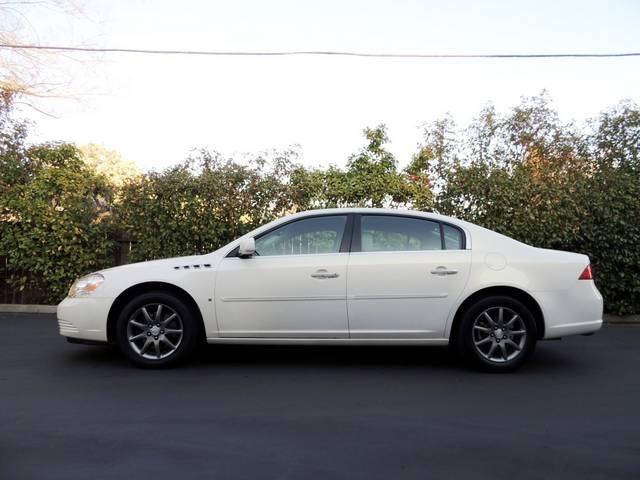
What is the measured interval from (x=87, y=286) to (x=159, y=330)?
0.83 meters

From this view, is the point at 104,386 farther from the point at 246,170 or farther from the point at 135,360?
the point at 246,170

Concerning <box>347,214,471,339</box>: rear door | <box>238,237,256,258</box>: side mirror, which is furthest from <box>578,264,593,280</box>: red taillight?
<box>238,237,256,258</box>: side mirror

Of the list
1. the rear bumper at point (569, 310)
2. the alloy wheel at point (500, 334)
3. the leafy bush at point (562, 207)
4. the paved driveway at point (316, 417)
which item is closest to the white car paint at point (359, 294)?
the rear bumper at point (569, 310)

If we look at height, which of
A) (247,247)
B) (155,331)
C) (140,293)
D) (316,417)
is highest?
(247,247)

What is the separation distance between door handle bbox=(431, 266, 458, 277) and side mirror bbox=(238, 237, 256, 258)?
1685mm

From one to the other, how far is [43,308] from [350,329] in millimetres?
6423

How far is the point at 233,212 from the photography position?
8.91m

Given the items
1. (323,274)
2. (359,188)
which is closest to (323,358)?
(323,274)

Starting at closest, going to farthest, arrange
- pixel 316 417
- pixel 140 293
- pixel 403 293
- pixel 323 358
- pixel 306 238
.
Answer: pixel 316 417 < pixel 403 293 < pixel 140 293 < pixel 306 238 < pixel 323 358

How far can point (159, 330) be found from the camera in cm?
517

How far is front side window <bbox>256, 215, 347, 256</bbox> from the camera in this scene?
17.4 ft

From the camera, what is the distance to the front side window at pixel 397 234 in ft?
17.3

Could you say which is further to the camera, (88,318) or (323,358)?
(323,358)

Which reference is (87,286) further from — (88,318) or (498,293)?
(498,293)
